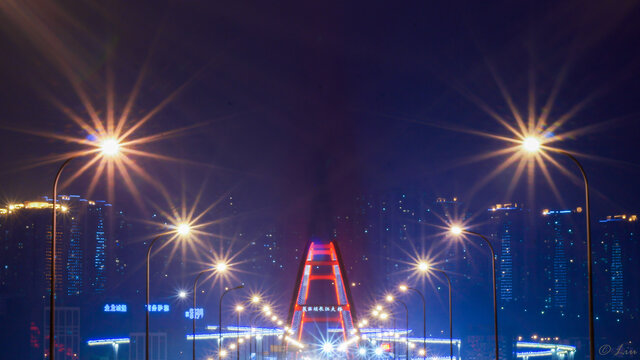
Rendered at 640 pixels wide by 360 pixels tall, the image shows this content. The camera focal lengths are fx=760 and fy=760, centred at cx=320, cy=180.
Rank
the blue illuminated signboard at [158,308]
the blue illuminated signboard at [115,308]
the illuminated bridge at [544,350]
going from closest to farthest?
1. the illuminated bridge at [544,350]
2. the blue illuminated signboard at [158,308]
3. the blue illuminated signboard at [115,308]

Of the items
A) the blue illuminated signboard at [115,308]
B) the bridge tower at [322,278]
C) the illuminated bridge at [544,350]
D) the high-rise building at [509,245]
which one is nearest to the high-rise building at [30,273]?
the blue illuminated signboard at [115,308]

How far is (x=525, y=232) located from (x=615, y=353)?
3299cm

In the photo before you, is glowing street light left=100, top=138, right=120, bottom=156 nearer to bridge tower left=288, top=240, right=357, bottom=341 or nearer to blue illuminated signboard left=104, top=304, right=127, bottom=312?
bridge tower left=288, top=240, right=357, bottom=341

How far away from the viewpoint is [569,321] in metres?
137

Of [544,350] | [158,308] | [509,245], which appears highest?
[509,245]

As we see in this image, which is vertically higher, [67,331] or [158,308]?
[158,308]

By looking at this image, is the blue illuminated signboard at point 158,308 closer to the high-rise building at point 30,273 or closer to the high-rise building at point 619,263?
the high-rise building at point 30,273

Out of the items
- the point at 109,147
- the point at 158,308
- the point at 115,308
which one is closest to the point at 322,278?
the point at 158,308

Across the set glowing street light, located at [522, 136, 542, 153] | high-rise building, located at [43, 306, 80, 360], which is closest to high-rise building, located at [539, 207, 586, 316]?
high-rise building, located at [43, 306, 80, 360]

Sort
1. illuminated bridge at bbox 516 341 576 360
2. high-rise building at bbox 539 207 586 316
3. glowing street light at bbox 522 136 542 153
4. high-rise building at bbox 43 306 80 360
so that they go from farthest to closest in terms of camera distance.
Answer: high-rise building at bbox 539 207 586 316 < illuminated bridge at bbox 516 341 576 360 < high-rise building at bbox 43 306 80 360 < glowing street light at bbox 522 136 542 153

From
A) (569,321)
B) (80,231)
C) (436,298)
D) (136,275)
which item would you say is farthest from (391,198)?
(80,231)

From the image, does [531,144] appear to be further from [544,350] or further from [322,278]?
[544,350]

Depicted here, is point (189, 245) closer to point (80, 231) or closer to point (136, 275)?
point (136, 275)

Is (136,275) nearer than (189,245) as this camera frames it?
Yes
